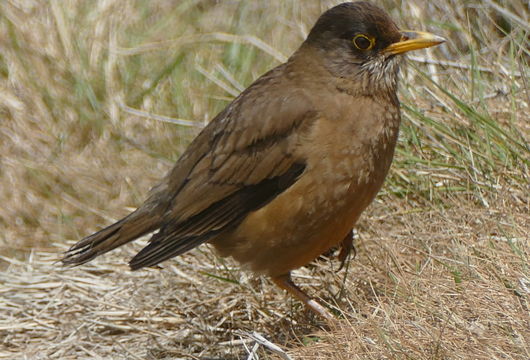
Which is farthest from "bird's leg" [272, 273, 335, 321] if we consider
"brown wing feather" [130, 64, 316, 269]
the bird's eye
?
the bird's eye

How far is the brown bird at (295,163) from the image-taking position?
4.36 m

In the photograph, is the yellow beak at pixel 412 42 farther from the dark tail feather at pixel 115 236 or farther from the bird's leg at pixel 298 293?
the dark tail feather at pixel 115 236

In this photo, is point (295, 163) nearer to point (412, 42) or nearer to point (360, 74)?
point (360, 74)

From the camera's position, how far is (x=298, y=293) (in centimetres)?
459

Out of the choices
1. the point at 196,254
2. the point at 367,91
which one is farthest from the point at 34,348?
the point at 367,91

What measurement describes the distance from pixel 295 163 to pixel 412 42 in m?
0.81

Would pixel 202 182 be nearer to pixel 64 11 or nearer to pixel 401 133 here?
pixel 401 133

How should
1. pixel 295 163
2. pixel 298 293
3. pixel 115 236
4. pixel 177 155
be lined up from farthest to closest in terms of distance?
1. pixel 177 155
2. pixel 115 236
3. pixel 298 293
4. pixel 295 163

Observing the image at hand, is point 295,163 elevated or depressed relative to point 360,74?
depressed

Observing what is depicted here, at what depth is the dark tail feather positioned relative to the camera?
4843 mm

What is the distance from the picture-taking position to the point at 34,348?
500 centimetres

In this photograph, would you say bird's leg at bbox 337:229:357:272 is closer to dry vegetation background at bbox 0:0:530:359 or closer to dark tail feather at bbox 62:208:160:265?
dry vegetation background at bbox 0:0:530:359

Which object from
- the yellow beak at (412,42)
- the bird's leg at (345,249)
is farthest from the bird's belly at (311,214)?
the yellow beak at (412,42)

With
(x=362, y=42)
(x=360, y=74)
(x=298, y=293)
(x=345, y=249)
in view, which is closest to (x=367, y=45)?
(x=362, y=42)
